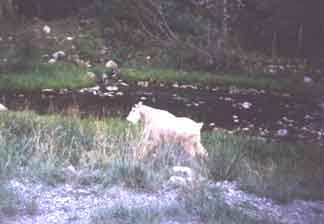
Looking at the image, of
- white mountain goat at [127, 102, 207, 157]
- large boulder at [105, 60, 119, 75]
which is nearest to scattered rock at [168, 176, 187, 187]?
white mountain goat at [127, 102, 207, 157]

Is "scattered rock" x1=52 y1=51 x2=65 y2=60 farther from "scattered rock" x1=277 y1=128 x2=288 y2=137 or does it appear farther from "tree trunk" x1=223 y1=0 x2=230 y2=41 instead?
"scattered rock" x1=277 y1=128 x2=288 y2=137

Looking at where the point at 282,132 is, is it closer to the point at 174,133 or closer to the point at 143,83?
the point at 174,133

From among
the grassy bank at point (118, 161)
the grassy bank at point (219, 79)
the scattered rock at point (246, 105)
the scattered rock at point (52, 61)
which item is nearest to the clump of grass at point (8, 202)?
the grassy bank at point (118, 161)

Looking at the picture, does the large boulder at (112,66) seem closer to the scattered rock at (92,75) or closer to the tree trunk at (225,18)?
the scattered rock at (92,75)

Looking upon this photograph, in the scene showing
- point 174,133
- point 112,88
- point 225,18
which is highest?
point 225,18

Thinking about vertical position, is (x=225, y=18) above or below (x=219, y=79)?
above

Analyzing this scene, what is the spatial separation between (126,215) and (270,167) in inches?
90.7

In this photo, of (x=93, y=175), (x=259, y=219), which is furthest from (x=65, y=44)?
(x=259, y=219)

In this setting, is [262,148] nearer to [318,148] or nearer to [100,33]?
[318,148]

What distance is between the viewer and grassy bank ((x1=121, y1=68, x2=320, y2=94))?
44.5ft

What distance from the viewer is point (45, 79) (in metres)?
12.9

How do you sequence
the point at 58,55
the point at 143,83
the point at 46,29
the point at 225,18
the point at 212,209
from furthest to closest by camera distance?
the point at 46,29, the point at 225,18, the point at 58,55, the point at 143,83, the point at 212,209

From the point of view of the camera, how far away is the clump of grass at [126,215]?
3.98 metres

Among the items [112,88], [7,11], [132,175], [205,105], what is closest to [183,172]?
[132,175]
